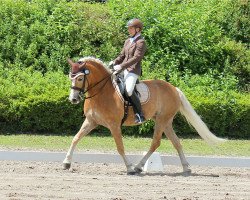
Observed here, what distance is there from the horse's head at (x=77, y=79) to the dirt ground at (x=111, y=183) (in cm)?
135

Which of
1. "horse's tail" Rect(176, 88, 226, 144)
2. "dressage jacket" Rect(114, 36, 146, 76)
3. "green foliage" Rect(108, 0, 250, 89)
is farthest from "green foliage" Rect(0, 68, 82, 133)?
"dressage jacket" Rect(114, 36, 146, 76)

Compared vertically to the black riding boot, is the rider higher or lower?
higher

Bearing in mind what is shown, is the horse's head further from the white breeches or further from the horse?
the white breeches

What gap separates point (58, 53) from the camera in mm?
22188

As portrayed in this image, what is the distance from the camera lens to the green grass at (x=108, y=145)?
56.9 ft

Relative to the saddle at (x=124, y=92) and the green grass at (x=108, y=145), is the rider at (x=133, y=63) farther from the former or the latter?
the green grass at (x=108, y=145)

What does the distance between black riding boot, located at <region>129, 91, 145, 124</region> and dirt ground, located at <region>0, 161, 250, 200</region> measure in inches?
39.8

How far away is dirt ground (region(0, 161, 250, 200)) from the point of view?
394 inches

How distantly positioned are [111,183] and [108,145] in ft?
21.5

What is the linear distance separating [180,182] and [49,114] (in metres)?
7.76

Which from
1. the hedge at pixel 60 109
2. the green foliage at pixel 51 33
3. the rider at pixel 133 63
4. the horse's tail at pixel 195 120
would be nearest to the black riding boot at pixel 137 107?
the rider at pixel 133 63

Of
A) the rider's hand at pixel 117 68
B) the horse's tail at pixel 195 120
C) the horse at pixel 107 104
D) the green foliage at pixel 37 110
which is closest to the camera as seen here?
the horse at pixel 107 104

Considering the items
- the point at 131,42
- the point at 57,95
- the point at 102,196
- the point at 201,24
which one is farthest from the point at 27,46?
the point at 102,196

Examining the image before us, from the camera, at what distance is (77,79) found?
13016mm
